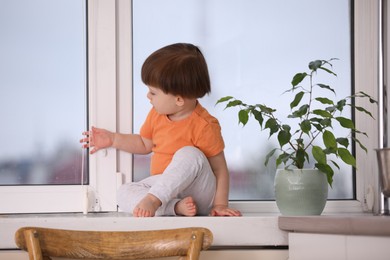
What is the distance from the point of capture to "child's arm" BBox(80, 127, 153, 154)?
7.25 ft

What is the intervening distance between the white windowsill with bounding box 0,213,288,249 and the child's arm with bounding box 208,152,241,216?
0.10 metres

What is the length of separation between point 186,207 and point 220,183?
0.17 m

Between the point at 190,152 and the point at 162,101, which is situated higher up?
the point at 162,101

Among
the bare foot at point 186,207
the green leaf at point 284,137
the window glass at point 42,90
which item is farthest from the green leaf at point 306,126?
the window glass at point 42,90

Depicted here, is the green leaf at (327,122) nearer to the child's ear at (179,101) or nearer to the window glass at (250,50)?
the window glass at (250,50)

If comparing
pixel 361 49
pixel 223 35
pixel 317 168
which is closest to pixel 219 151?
pixel 317 168

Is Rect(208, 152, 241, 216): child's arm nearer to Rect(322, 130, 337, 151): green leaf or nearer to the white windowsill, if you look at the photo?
the white windowsill

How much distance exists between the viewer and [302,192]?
203 cm

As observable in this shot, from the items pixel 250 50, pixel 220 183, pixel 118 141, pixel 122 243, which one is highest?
pixel 250 50

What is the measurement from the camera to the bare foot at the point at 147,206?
6.38 feet

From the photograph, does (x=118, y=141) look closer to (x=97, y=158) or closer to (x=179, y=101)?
(x=97, y=158)

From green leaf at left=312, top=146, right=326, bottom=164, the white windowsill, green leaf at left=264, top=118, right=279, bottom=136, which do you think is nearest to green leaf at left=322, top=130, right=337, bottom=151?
green leaf at left=312, top=146, right=326, bottom=164

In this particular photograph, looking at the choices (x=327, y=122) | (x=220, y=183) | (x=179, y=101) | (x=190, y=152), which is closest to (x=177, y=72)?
(x=179, y=101)

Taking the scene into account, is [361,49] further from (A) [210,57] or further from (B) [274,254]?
(B) [274,254]
